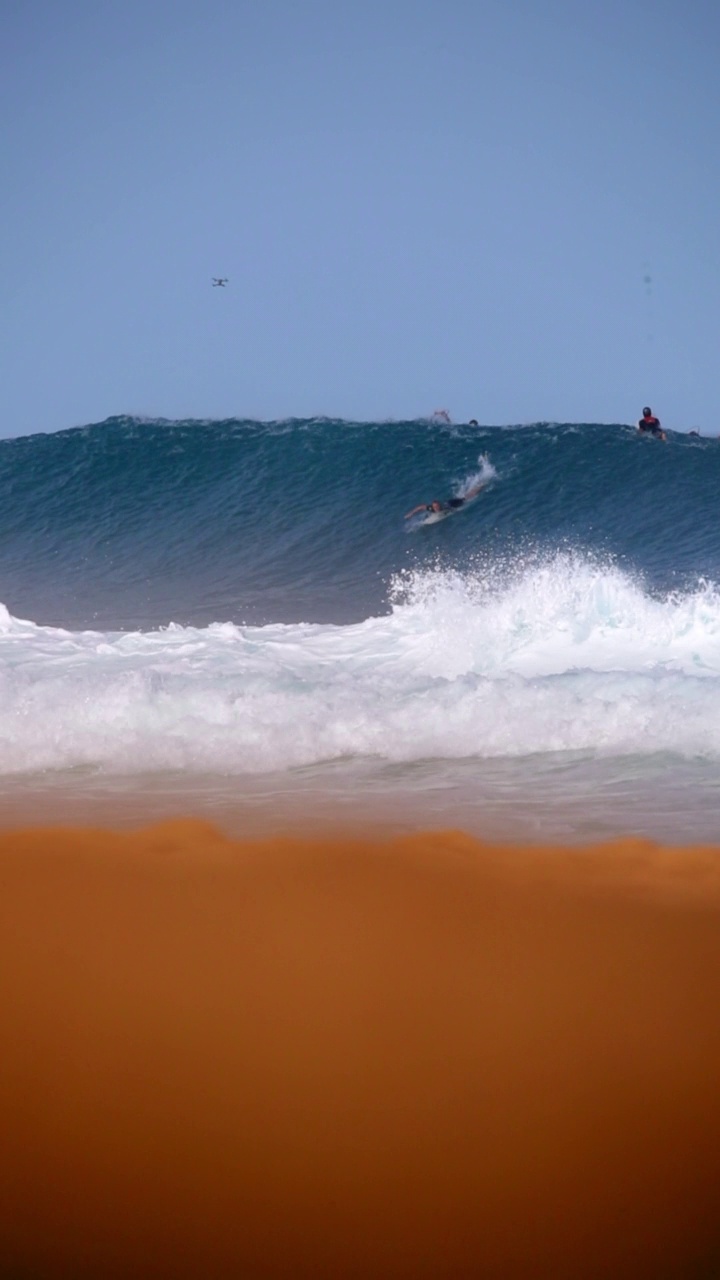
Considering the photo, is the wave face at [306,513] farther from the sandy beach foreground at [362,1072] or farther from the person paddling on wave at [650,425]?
the sandy beach foreground at [362,1072]

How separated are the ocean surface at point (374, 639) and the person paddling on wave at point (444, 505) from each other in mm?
228

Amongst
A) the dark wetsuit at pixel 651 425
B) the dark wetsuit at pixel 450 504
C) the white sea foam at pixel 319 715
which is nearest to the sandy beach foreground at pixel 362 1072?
the white sea foam at pixel 319 715

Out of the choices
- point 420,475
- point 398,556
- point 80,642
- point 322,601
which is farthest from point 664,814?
point 420,475

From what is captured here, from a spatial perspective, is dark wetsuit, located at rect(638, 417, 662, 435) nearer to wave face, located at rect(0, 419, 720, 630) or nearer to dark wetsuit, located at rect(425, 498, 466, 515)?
wave face, located at rect(0, 419, 720, 630)

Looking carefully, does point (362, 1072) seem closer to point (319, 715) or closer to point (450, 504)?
point (319, 715)

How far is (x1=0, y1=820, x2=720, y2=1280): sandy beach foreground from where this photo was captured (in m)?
1.36

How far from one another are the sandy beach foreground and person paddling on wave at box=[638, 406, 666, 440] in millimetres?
16534

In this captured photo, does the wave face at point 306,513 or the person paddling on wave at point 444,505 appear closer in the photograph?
the wave face at point 306,513

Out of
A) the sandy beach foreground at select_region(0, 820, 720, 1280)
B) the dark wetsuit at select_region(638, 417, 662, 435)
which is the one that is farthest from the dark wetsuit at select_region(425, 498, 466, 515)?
the sandy beach foreground at select_region(0, 820, 720, 1280)

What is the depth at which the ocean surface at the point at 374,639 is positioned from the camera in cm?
369

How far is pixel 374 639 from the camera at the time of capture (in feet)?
24.4

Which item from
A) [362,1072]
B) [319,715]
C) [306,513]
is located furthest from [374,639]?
[306,513]

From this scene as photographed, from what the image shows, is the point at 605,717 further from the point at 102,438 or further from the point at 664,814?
the point at 102,438

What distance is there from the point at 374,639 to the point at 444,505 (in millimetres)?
8721
